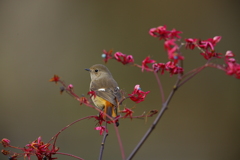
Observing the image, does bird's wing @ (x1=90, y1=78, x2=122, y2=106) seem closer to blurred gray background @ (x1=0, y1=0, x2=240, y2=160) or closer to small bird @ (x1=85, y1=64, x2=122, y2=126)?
small bird @ (x1=85, y1=64, x2=122, y2=126)

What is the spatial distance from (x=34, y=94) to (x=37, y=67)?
350 mm

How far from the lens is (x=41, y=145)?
108 centimetres

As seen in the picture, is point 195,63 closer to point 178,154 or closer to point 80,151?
point 178,154

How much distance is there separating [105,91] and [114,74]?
2.24m

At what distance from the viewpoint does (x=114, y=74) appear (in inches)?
171

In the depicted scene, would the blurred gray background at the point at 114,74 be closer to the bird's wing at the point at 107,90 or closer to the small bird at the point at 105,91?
the small bird at the point at 105,91

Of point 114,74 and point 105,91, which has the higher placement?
point 114,74

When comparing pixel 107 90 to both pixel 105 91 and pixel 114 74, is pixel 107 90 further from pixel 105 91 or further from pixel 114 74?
pixel 114 74

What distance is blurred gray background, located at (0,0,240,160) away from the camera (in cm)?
423

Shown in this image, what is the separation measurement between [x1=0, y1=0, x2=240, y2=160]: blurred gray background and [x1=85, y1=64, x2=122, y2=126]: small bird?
5.38 feet

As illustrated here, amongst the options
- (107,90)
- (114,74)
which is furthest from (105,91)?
(114,74)

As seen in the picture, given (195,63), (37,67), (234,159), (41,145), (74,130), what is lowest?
(234,159)

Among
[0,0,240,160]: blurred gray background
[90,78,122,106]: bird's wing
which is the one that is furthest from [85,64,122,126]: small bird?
[0,0,240,160]: blurred gray background

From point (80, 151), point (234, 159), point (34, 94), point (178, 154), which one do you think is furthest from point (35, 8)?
point (234, 159)
